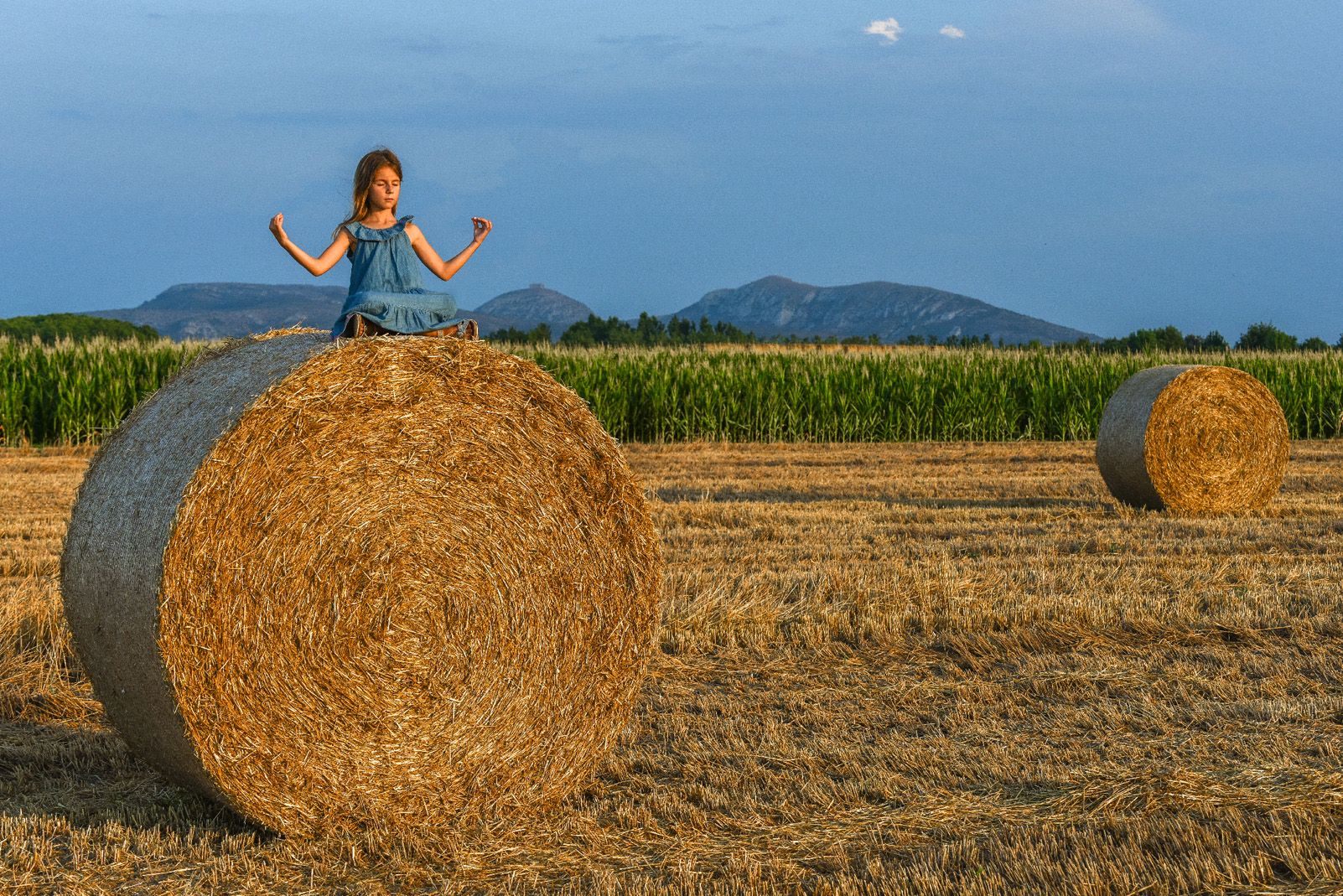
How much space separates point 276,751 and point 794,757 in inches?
80.2

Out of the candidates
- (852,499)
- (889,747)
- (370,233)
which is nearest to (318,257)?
(370,233)

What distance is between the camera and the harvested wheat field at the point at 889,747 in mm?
4398

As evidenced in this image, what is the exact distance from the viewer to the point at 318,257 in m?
5.69

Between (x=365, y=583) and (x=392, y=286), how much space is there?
55.4 inches

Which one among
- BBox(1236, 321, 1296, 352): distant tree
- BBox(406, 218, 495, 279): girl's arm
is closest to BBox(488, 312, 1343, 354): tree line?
BBox(1236, 321, 1296, 352): distant tree

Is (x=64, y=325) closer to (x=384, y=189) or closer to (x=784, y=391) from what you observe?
(x=784, y=391)

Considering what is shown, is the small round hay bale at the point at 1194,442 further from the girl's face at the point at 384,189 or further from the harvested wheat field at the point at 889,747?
the girl's face at the point at 384,189

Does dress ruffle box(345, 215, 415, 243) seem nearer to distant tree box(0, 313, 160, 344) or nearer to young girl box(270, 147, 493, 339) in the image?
young girl box(270, 147, 493, 339)

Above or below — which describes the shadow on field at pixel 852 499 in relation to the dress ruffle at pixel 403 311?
below

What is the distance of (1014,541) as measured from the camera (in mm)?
10703

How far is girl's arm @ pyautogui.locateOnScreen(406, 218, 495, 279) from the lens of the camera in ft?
19.4

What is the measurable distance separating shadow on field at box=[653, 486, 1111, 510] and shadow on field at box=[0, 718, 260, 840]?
302 inches

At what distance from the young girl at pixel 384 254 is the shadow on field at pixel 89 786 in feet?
6.36

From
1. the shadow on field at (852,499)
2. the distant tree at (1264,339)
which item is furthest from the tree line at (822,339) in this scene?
the shadow on field at (852,499)
